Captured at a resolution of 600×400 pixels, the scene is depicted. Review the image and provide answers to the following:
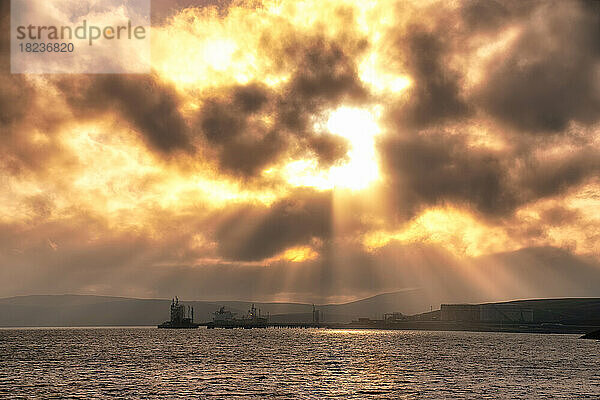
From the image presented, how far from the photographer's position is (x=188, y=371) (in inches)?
3957

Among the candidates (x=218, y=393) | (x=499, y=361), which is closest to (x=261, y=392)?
(x=218, y=393)

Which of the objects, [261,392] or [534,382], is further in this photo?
[534,382]

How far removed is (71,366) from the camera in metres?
112

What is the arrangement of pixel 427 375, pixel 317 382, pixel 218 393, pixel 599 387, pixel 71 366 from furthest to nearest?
pixel 71 366, pixel 427 375, pixel 317 382, pixel 599 387, pixel 218 393

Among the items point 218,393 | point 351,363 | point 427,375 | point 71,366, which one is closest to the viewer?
Answer: point 218,393

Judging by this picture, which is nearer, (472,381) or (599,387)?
(599,387)

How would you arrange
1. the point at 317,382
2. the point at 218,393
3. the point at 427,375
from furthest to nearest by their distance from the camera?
1. the point at 427,375
2. the point at 317,382
3. the point at 218,393

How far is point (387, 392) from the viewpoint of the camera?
7419 cm

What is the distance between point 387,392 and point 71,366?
224 feet

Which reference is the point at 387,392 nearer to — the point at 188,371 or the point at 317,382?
the point at 317,382

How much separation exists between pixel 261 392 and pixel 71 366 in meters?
56.7

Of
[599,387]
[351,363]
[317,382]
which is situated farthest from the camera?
[351,363]

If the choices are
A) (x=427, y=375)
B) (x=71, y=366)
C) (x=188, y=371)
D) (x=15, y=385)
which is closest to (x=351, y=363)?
(x=427, y=375)

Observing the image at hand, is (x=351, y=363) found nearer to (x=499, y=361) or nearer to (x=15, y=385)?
(x=499, y=361)
